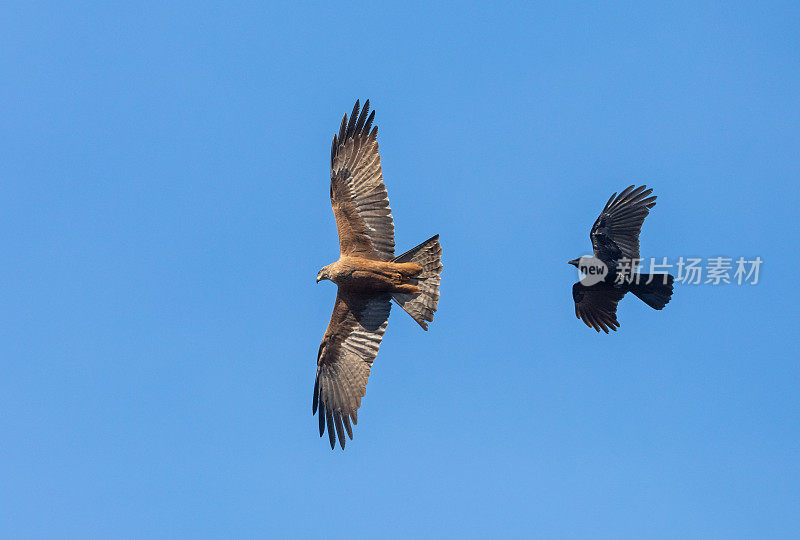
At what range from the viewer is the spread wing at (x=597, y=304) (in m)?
16.4

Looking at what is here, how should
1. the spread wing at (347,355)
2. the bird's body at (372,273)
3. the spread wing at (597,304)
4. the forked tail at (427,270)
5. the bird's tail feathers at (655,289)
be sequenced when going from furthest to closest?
the spread wing at (597,304) < the bird's tail feathers at (655,289) < the spread wing at (347,355) < the forked tail at (427,270) < the bird's body at (372,273)

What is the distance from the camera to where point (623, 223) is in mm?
15844

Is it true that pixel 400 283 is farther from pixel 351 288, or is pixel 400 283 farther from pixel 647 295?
pixel 647 295

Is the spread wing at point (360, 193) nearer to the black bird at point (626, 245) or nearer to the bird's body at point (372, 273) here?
the bird's body at point (372, 273)

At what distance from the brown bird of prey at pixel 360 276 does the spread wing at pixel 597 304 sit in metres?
3.50

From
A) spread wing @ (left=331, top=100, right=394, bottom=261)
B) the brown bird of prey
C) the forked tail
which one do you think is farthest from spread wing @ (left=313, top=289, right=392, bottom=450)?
spread wing @ (left=331, top=100, right=394, bottom=261)

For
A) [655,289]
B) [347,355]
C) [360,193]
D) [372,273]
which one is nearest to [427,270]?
[372,273]

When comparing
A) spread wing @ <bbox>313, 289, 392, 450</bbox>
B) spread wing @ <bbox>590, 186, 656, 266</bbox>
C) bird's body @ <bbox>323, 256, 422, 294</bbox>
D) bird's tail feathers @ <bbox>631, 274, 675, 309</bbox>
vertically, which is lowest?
spread wing @ <bbox>313, 289, 392, 450</bbox>

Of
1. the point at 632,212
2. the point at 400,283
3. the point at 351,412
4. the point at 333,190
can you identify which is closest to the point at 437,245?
the point at 400,283

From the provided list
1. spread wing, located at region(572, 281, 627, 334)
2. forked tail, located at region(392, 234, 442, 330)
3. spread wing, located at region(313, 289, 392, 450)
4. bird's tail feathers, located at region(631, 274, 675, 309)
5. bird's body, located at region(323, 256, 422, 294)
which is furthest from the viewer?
spread wing, located at region(572, 281, 627, 334)

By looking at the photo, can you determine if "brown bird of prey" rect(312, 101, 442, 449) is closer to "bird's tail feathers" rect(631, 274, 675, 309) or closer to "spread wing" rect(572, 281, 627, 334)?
"spread wing" rect(572, 281, 627, 334)

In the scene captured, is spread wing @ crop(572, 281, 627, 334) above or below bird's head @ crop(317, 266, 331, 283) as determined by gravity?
above

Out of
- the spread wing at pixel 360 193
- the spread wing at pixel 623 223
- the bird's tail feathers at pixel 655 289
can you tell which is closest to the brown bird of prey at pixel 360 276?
the spread wing at pixel 360 193

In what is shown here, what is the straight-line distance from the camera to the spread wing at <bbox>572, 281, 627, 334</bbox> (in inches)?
645
